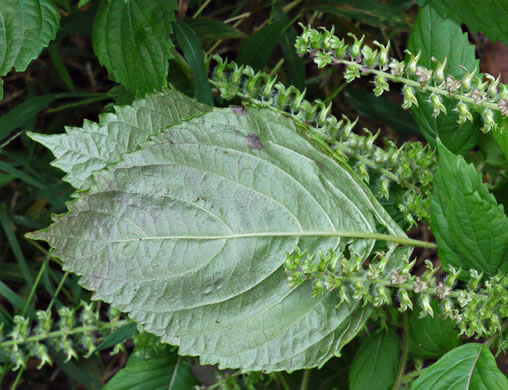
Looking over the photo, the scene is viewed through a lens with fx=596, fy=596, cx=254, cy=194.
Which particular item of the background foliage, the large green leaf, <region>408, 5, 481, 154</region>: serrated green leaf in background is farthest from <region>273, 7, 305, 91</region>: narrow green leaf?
the large green leaf

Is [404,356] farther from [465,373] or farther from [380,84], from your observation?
[380,84]

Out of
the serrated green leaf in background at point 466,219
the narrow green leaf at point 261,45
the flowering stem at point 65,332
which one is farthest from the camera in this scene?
the narrow green leaf at point 261,45

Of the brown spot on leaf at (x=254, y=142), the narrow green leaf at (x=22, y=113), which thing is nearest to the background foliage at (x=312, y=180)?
the brown spot on leaf at (x=254, y=142)

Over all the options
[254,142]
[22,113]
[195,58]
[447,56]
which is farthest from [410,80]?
[22,113]

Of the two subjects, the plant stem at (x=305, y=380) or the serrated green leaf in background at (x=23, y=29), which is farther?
the plant stem at (x=305, y=380)

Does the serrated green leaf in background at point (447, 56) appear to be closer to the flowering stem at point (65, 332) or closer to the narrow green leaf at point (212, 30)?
the narrow green leaf at point (212, 30)

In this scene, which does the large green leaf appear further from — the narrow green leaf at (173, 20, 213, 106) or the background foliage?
the narrow green leaf at (173, 20, 213, 106)
